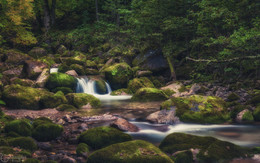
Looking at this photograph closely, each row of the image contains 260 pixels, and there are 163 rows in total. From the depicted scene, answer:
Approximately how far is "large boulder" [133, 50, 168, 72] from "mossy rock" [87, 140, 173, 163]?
17.4m

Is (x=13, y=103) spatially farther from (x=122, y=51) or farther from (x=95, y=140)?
(x=122, y=51)

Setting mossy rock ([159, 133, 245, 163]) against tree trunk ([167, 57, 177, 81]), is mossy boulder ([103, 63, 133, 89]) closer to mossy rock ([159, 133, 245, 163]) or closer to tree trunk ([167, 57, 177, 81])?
tree trunk ([167, 57, 177, 81])

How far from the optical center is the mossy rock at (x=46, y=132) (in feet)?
24.1

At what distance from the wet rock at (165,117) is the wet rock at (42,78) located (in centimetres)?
979

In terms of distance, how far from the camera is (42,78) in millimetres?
17188

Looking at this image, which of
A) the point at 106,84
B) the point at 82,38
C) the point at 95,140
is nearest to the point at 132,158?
the point at 95,140

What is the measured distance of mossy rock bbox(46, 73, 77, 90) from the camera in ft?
54.7

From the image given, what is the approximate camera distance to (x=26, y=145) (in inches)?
240

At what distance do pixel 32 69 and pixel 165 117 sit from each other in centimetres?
1294

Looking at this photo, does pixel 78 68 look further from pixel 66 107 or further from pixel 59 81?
pixel 66 107

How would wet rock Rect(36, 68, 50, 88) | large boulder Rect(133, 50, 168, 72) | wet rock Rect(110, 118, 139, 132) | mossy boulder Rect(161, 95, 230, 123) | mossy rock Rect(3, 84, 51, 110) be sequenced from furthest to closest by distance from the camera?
large boulder Rect(133, 50, 168, 72) < wet rock Rect(36, 68, 50, 88) < mossy rock Rect(3, 84, 51, 110) < mossy boulder Rect(161, 95, 230, 123) < wet rock Rect(110, 118, 139, 132)

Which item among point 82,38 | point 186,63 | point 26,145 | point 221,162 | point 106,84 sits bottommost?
point 221,162

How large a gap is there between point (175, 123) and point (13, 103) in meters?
8.77

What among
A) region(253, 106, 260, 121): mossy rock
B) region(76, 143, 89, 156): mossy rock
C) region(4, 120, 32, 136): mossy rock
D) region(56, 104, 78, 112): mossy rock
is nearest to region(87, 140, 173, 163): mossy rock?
region(76, 143, 89, 156): mossy rock
